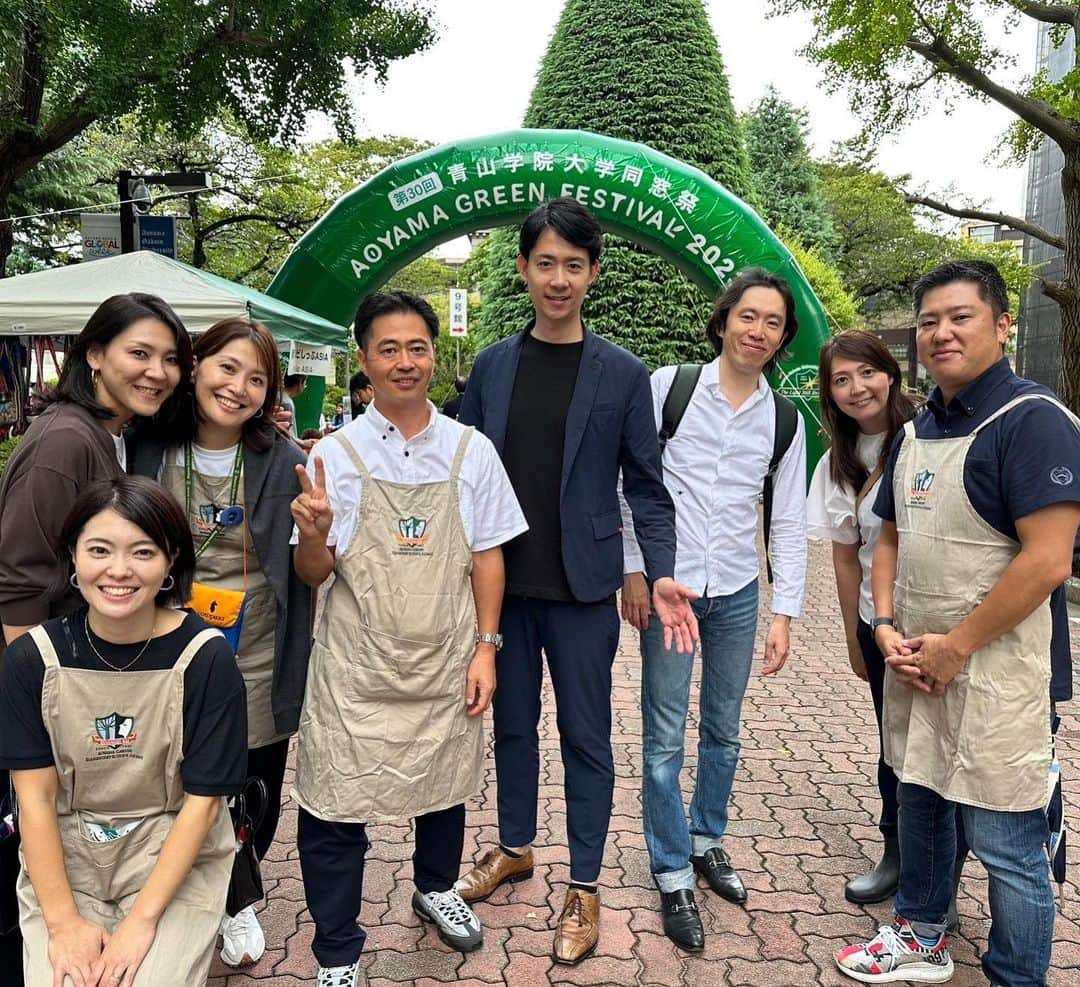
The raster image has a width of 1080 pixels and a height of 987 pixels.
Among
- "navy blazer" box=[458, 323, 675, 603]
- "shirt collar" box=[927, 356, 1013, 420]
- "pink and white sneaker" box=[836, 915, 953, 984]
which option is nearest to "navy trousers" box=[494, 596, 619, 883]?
"navy blazer" box=[458, 323, 675, 603]

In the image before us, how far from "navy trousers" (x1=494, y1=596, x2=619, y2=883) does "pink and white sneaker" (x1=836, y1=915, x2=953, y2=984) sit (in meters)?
0.79

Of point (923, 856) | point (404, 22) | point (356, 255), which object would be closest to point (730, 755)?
point (923, 856)

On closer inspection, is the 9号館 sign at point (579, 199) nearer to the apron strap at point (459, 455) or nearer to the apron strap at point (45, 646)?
the apron strap at point (459, 455)

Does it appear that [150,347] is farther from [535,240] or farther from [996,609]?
[996,609]

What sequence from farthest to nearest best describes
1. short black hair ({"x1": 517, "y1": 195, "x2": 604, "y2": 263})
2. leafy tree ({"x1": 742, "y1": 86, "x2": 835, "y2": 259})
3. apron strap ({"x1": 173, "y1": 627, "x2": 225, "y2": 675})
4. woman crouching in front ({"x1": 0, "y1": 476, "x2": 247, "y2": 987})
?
leafy tree ({"x1": 742, "y1": 86, "x2": 835, "y2": 259}), short black hair ({"x1": 517, "y1": 195, "x2": 604, "y2": 263}), apron strap ({"x1": 173, "y1": 627, "x2": 225, "y2": 675}), woman crouching in front ({"x1": 0, "y1": 476, "x2": 247, "y2": 987})

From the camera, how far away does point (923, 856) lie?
2.45m

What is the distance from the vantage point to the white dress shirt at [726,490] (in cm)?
274

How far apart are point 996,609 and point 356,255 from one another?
5902mm

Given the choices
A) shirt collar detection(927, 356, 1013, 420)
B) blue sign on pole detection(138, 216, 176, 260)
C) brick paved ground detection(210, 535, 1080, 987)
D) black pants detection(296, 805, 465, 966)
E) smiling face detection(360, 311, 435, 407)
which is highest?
blue sign on pole detection(138, 216, 176, 260)

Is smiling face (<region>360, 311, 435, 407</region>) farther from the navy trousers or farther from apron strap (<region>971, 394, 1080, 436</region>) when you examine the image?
apron strap (<region>971, 394, 1080, 436</region>)

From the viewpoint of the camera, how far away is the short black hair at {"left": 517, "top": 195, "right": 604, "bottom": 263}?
2.46 m

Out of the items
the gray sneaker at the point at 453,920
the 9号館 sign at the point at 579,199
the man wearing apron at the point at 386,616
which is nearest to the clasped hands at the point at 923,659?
the man wearing apron at the point at 386,616

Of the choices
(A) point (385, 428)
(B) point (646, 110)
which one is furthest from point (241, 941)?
(B) point (646, 110)

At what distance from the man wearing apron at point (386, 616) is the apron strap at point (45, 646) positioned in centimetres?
60
